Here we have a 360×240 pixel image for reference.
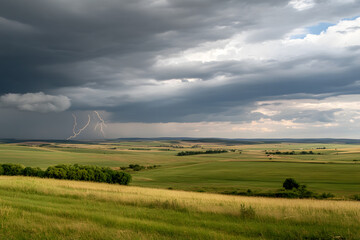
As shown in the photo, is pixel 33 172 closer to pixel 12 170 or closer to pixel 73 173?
pixel 12 170

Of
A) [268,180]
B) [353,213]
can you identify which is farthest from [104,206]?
[268,180]

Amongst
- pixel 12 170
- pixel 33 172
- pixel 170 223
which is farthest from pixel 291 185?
pixel 12 170

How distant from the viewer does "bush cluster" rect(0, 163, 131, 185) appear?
203ft

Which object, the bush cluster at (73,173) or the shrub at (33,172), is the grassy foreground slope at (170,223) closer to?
the bush cluster at (73,173)

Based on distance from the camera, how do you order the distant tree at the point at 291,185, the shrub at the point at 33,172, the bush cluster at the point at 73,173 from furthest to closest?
the shrub at the point at 33,172, the distant tree at the point at 291,185, the bush cluster at the point at 73,173

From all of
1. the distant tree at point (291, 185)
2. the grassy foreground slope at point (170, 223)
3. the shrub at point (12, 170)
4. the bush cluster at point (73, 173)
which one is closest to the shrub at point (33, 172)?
the bush cluster at point (73, 173)

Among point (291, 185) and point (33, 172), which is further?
point (33, 172)

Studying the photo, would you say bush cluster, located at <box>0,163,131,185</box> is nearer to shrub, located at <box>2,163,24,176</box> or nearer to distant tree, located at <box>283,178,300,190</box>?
shrub, located at <box>2,163,24,176</box>

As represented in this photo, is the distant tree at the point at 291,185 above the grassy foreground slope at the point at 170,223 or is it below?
below

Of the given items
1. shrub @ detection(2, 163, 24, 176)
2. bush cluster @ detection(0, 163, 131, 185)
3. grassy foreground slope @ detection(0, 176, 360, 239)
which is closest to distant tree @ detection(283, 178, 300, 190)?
bush cluster @ detection(0, 163, 131, 185)

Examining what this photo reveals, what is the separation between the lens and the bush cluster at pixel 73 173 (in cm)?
6197

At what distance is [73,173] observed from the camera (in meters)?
62.5

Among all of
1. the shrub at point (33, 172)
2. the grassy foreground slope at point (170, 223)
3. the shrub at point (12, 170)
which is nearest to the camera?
the grassy foreground slope at point (170, 223)

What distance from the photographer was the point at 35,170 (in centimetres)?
6656
